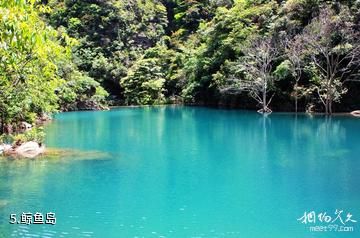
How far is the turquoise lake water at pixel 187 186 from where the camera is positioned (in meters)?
10.4

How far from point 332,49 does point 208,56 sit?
58.3 feet

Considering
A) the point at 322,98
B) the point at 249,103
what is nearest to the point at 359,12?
the point at 322,98

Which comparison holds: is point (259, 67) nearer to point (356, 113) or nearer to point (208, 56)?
point (356, 113)

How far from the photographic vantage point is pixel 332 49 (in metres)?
39.0

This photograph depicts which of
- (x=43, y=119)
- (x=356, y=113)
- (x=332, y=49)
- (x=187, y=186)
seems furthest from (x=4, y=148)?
(x=356, y=113)

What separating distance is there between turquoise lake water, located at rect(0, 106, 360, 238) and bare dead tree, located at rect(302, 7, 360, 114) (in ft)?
50.0

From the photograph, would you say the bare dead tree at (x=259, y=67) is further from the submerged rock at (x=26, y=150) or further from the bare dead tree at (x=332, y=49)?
the submerged rock at (x=26, y=150)

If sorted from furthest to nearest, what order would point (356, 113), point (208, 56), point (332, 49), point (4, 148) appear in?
point (208, 56) → point (356, 113) → point (332, 49) → point (4, 148)

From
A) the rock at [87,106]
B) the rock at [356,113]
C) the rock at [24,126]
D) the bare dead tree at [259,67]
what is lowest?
the rock at [24,126]

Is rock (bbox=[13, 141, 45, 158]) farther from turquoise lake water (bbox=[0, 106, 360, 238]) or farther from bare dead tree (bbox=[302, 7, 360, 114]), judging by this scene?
bare dead tree (bbox=[302, 7, 360, 114])

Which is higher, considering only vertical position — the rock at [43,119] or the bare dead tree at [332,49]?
the bare dead tree at [332,49]

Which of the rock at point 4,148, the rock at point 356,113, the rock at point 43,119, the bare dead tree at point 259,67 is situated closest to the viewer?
the rock at point 4,148

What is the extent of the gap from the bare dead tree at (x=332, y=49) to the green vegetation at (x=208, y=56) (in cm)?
9

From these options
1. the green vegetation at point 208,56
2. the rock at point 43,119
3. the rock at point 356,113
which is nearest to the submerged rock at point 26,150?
the green vegetation at point 208,56
